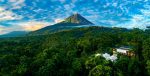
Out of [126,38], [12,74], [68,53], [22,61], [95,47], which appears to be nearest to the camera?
[12,74]

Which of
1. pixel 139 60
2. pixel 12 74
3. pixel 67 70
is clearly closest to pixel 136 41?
pixel 139 60

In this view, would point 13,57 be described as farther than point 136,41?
No

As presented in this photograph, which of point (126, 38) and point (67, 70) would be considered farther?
point (126, 38)

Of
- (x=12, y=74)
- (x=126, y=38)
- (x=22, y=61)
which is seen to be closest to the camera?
(x=12, y=74)

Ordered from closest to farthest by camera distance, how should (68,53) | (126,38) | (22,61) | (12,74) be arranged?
(12,74)
(22,61)
(68,53)
(126,38)

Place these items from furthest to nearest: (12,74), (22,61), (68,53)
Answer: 1. (68,53)
2. (22,61)
3. (12,74)

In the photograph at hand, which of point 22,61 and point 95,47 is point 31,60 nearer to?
point 22,61

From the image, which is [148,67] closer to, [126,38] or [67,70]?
[67,70]

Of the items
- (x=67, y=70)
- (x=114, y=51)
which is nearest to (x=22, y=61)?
(x=67, y=70)

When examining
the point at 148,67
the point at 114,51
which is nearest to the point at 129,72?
the point at 148,67
